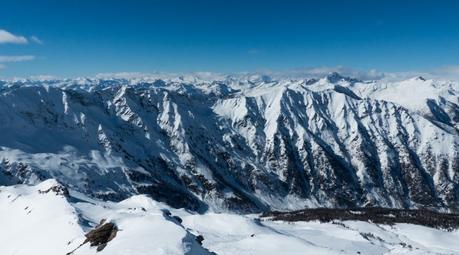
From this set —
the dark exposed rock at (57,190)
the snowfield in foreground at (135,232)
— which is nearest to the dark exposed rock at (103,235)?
the snowfield in foreground at (135,232)

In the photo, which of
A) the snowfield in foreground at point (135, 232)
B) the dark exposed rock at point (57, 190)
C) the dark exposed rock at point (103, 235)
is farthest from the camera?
the dark exposed rock at point (57, 190)

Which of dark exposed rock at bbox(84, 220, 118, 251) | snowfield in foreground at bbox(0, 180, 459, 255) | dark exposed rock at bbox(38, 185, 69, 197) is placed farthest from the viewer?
dark exposed rock at bbox(38, 185, 69, 197)

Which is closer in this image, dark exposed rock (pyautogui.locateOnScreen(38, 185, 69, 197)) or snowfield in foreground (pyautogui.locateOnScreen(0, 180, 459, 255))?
snowfield in foreground (pyautogui.locateOnScreen(0, 180, 459, 255))

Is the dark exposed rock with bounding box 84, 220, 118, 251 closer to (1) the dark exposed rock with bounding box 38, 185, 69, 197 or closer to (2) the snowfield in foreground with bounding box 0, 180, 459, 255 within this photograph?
(2) the snowfield in foreground with bounding box 0, 180, 459, 255

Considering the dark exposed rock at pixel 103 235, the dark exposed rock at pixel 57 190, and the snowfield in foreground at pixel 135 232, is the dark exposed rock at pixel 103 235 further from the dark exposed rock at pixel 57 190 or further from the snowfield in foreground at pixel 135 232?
the dark exposed rock at pixel 57 190

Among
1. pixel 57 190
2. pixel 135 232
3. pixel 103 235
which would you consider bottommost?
pixel 57 190

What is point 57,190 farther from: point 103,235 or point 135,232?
point 135,232

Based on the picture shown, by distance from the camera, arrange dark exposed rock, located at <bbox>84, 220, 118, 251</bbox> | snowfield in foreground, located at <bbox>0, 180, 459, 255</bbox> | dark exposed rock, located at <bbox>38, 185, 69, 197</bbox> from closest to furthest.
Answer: snowfield in foreground, located at <bbox>0, 180, 459, 255</bbox>
dark exposed rock, located at <bbox>84, 220, 118, 251</bbox>
dark exposed rock, located at <bbox>38, 185, 69, 197</bbox>

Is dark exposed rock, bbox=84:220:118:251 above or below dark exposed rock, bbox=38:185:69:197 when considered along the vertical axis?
above

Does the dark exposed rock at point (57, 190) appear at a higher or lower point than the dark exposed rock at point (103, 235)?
lower

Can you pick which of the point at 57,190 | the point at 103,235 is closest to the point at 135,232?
the point at 103,235

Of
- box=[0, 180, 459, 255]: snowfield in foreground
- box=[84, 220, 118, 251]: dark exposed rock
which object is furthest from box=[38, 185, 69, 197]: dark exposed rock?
box=[84, 220, 118, 251]: dark exposed rock

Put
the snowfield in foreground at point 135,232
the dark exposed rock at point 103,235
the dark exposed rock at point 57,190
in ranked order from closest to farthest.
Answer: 1. the snowfield in foreground at point 135,232
2. the dark exposed rock at point 103,235
3. the dark exposed rock at point 57,190
